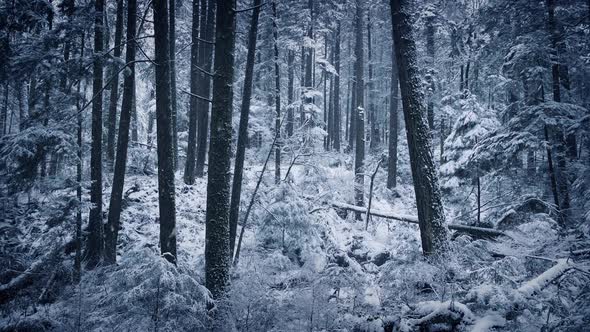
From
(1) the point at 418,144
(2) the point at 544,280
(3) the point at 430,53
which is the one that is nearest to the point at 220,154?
(1) the point at 418,144

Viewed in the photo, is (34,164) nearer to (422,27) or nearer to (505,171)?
(505,171)

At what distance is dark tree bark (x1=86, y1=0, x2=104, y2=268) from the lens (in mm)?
9023

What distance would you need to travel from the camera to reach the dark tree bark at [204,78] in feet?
50.5

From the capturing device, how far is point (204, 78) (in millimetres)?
15719

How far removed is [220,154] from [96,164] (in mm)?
Answer: 5897

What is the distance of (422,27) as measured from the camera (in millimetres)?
18703

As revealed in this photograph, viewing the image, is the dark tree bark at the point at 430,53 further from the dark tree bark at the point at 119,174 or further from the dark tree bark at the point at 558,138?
the dark tree bark at the point at 119,174

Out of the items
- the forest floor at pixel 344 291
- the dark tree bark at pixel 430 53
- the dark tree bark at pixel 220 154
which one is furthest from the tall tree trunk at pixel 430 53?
the dark tree bark at pixel 220 154

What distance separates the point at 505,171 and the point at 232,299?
831 cm

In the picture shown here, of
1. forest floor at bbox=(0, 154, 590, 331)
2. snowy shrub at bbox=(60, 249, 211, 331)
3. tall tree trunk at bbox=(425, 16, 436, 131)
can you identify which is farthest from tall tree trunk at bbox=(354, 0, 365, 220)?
snowy shrub at bbox=(60, 249, 211, 331)

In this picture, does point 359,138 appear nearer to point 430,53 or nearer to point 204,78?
point 430,53

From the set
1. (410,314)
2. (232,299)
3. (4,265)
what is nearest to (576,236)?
(410,314)

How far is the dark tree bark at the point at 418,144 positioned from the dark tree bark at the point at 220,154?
11.7 feet

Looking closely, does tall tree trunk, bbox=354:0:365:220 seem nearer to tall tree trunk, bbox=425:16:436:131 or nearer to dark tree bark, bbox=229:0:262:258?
tall tree trunk, bbox=425:16:436:131
